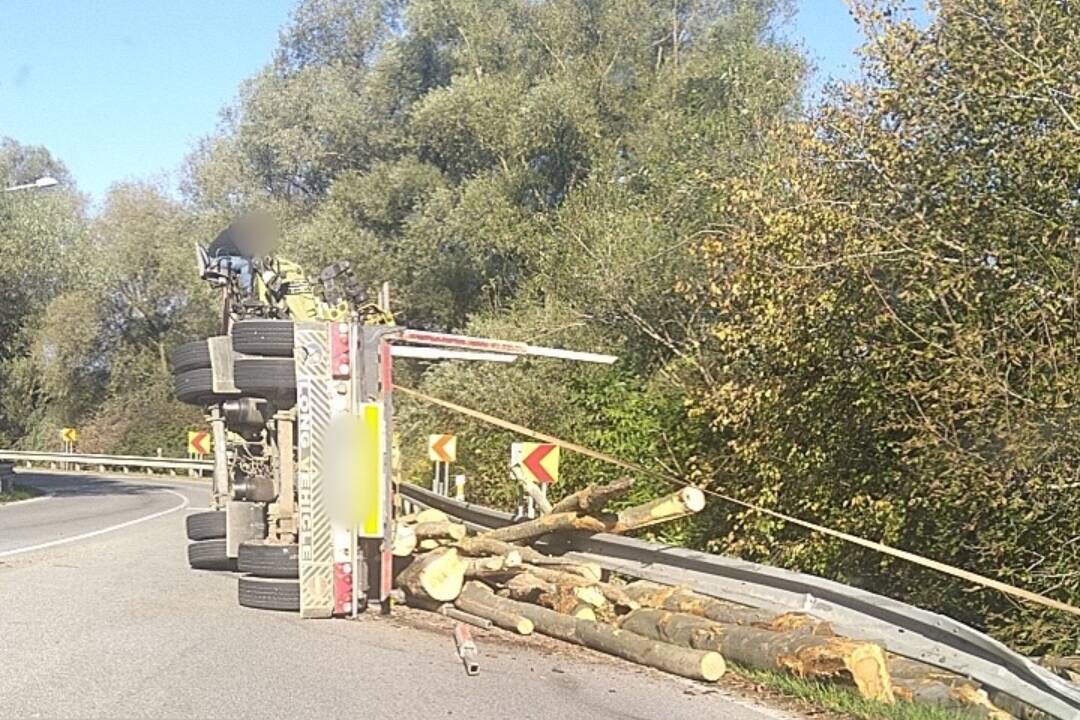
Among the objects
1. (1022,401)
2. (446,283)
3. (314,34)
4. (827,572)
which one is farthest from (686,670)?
(314,34)

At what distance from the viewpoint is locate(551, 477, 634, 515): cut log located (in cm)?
999

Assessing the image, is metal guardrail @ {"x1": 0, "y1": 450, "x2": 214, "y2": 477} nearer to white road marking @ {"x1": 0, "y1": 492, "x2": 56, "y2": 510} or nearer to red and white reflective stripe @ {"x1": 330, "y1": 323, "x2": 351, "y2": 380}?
white road marking @ {"x1": 0, "y1": 492, "x2": 56, "y2": 510}

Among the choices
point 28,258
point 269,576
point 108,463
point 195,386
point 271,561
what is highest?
point 28,258

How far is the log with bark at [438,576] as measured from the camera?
10164 millimetres

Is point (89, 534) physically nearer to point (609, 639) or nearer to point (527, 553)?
point (527, 553)

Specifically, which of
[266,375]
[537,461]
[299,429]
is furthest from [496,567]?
[537,461]

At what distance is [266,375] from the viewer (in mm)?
10398

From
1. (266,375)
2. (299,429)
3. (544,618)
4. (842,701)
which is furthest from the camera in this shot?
(266,375)

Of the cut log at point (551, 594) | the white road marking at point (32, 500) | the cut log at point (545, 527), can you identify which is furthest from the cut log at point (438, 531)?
the white road marking at point (32, 500)

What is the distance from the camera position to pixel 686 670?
7.88 m

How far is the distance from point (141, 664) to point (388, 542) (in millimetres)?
2067

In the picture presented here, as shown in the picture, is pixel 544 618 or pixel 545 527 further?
pixel 545 527

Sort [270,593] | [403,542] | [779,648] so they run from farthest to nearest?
[403,542] < [270,593] < [779,648]

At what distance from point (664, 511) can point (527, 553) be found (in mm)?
1342
